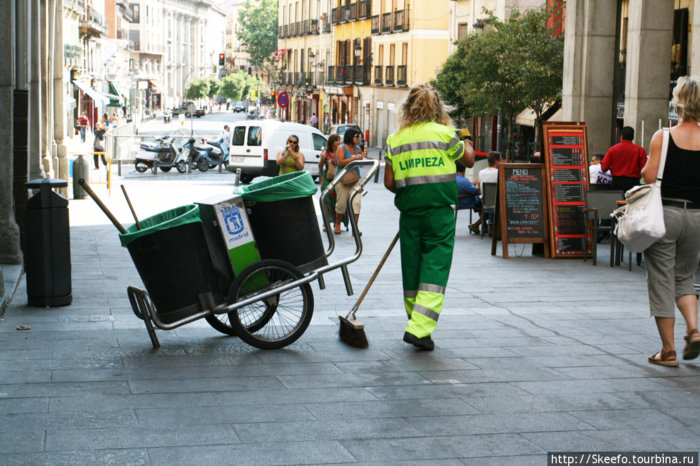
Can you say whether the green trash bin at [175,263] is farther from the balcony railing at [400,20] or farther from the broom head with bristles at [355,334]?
the balcony railing at [400,20]

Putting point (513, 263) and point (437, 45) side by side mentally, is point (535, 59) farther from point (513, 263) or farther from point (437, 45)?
point (437, 45)

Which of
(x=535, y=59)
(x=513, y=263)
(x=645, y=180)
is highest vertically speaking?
(x=535, y=59)

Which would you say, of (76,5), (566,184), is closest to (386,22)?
(76,5)

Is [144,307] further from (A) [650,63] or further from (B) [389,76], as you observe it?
(B) [389,76]

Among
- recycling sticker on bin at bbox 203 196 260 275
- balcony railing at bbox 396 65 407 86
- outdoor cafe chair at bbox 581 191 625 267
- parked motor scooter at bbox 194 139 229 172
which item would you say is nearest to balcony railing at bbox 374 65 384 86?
balcony railing at bbox 396 65 407 86

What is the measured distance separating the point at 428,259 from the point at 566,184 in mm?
6217

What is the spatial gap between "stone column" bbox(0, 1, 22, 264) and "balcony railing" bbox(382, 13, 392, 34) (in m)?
46.2

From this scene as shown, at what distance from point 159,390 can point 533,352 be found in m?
2.60

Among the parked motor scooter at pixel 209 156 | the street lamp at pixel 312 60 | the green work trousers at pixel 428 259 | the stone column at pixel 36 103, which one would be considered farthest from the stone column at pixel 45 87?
the street lamp at pixel 312 60

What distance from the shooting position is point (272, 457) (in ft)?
15.5

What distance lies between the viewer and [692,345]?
6.64 meters

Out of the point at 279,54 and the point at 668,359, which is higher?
the point at 279,54

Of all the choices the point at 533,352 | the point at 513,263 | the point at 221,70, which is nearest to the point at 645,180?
the point at 533,352

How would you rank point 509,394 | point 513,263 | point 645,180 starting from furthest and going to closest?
point 513,263 → point 645,180 → point 509,394
